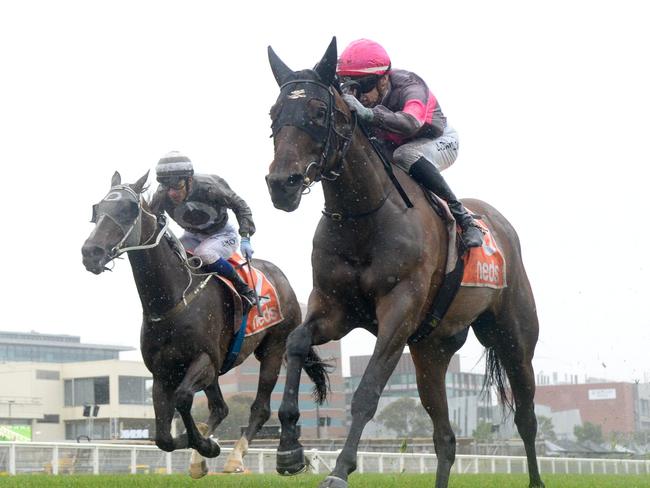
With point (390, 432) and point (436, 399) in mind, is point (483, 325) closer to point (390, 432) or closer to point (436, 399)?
point (436, 399)

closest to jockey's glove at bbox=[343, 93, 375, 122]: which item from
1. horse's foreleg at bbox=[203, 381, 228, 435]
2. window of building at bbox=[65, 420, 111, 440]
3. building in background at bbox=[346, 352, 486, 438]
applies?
horse's foreleg at bbox=[203, 381, 228, 435]

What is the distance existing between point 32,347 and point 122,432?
179 ft

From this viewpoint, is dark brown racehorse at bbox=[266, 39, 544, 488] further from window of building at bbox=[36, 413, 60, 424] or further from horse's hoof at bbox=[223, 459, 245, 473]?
window of building at bbox=[36, 413, 60, 424]

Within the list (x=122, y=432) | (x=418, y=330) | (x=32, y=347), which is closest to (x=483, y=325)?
(x=418, y=330)

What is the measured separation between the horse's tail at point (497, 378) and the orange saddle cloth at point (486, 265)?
148 centimetres

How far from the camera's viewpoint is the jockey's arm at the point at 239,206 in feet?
33.7

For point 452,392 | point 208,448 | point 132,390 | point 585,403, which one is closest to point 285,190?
point 208,448

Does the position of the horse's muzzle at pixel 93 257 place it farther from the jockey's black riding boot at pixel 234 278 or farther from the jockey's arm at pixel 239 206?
the jockey's arm at pixel 239 206

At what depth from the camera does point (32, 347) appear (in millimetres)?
138500

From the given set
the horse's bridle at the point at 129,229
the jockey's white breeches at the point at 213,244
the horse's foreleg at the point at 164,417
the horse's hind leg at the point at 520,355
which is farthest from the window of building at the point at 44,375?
the horse's hind leg at the point at 520,355

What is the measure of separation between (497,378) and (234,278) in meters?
2.75

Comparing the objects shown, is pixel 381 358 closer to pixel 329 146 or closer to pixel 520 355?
pixel 329 146

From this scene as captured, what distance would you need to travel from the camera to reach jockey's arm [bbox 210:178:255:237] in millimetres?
10281

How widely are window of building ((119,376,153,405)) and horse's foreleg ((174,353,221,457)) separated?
9039 centimetres
